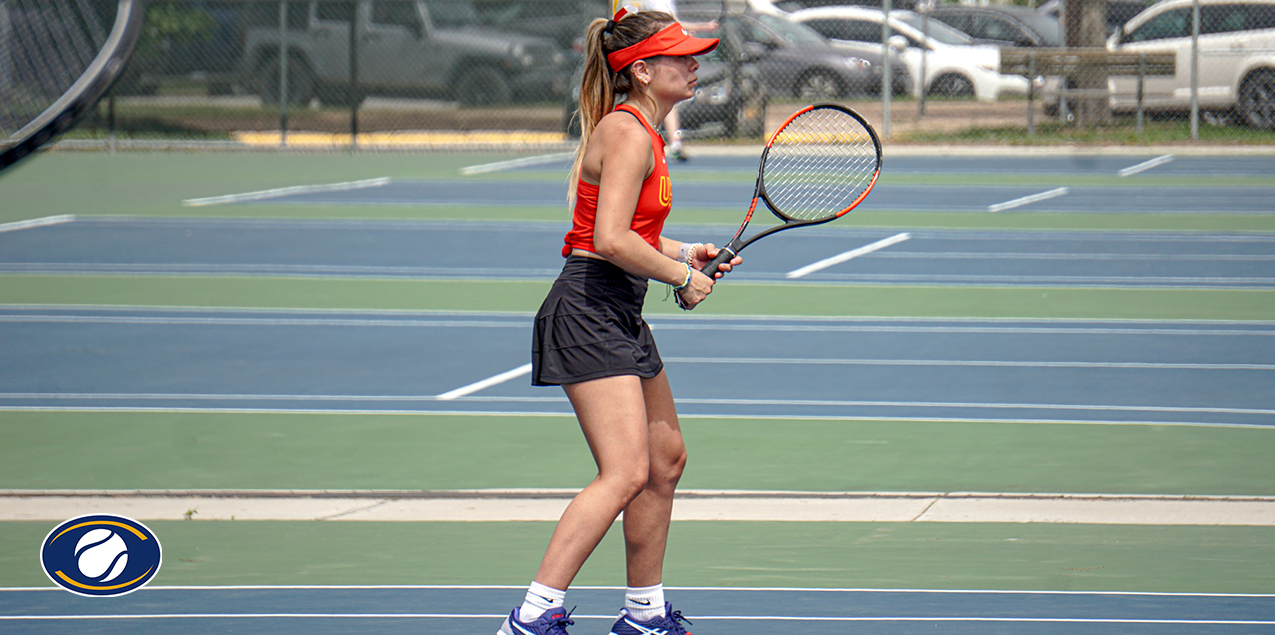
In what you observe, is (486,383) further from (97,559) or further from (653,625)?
(653,625)

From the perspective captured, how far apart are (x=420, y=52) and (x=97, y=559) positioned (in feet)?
70.6

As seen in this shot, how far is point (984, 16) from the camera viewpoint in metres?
30.2

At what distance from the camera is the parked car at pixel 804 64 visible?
26484 millimetres

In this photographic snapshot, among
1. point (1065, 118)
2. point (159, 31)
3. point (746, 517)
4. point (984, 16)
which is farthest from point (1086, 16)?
point (746, 517)

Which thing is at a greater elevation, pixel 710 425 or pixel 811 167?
pixel 811 167

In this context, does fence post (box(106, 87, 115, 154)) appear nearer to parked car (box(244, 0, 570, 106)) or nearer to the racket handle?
parked car (box(244, 0, 570, 106))

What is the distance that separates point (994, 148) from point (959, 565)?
66.4 feet

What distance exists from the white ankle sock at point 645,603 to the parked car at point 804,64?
22.0m

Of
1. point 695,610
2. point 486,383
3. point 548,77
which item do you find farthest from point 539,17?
point 695,610

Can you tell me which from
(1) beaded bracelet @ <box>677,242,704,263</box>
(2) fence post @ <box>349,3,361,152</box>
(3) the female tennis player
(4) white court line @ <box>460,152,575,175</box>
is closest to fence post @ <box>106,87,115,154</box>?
(2) fence post @ <box>349,3,361,152</box>

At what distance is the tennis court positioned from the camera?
5.40 meters

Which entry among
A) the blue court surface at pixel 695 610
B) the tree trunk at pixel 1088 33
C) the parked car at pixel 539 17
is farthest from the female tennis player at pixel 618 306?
the tree trunk at pixel 1088 33

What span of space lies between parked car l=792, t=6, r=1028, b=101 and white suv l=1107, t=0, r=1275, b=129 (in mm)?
3000

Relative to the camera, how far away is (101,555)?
17.6 ft
